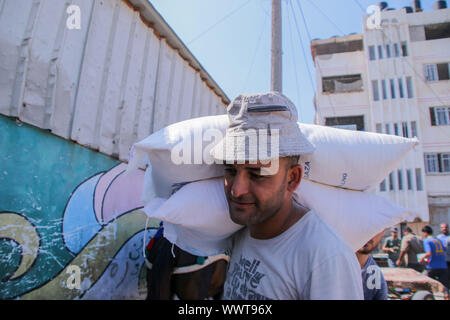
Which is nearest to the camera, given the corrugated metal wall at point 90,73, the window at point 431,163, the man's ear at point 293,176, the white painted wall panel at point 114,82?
the man's ear at point 293,176

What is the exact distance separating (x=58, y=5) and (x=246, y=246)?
9.34ft

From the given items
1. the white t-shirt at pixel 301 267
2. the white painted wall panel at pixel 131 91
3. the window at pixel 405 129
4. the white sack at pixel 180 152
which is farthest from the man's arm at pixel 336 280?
the window at pixel 405 129

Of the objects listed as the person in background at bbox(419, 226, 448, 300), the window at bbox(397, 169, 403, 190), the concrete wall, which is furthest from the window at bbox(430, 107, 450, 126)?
the concrete wall

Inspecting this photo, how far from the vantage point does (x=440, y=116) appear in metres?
17.0

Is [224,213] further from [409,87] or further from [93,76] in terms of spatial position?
[409,87]

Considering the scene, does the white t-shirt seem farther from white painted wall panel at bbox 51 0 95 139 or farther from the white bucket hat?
white painted wall panel at bbox 51 0 95 139

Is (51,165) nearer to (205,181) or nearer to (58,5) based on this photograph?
(58,5)

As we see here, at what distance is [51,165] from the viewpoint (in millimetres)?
2600

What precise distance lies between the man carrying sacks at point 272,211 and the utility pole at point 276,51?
378 cm

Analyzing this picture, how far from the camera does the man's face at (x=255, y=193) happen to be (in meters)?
1.09

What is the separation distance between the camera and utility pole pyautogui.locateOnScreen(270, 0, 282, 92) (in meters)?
4.78

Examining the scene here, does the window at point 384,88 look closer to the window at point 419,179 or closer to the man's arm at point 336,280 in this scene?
the window at point 419,179

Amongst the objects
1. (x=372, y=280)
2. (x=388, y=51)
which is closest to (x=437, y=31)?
(x=388, y=51)
